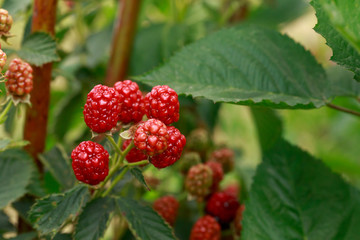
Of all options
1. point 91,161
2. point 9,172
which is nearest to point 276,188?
point 91,161

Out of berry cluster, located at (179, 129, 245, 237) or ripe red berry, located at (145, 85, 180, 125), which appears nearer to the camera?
ripe red berry, located at (145, 85, 180, 125)

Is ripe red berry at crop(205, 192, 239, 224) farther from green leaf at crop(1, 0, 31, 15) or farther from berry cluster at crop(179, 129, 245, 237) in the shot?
green leaf at crop(1, 0, 31, 15)

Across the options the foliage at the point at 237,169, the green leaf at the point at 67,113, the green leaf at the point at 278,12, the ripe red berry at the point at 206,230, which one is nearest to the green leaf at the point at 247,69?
the foliage at the point at 237,169

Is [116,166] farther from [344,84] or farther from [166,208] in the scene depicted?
[344,84]

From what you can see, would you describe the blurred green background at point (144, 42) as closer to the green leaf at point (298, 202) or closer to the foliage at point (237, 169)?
the foliage at point (237, 169)

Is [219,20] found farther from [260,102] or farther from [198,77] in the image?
[260,102]

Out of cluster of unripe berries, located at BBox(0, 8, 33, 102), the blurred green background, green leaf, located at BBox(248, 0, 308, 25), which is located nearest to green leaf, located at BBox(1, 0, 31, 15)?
the blurred green background
